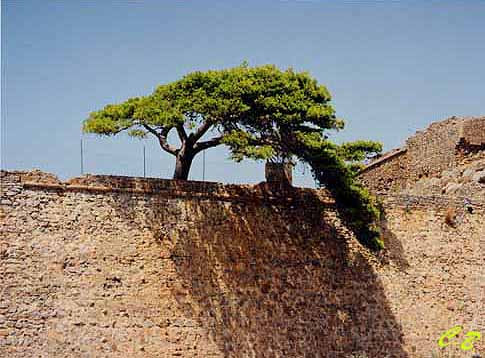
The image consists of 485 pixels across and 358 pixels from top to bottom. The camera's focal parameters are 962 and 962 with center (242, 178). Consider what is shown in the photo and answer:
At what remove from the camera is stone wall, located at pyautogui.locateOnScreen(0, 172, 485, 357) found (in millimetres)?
16750

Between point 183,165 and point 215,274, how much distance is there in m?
2.17

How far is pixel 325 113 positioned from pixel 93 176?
176 inches

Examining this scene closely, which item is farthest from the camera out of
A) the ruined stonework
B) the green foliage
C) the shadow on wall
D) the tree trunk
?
the ruined stonework

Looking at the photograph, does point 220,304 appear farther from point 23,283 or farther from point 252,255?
point 23,283

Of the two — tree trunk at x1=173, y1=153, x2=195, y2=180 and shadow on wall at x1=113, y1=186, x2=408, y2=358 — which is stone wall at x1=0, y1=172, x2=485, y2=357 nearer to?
shadow on wall at x1=113, y1=186, x2=408, y2=358

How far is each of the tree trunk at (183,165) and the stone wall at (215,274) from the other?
0.34 meters

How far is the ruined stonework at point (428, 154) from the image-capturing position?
2547 centimetres

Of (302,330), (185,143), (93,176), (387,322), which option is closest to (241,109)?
(185,143)

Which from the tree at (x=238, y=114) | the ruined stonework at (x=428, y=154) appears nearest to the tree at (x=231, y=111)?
the tree at (x=238, y=114)

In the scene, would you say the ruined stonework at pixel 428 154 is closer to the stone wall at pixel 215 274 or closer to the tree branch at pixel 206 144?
the stone wall at pixel 215 274

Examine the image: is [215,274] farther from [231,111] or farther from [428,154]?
[428,154]

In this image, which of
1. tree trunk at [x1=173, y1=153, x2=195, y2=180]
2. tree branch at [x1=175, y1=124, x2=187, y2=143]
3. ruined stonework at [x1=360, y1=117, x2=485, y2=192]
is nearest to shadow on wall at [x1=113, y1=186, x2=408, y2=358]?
tree trunk at [x1=173, y1=153, x2=195, y2=180]

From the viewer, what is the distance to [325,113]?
18094 mm

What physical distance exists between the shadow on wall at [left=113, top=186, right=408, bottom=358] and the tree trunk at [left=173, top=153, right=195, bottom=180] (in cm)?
54
